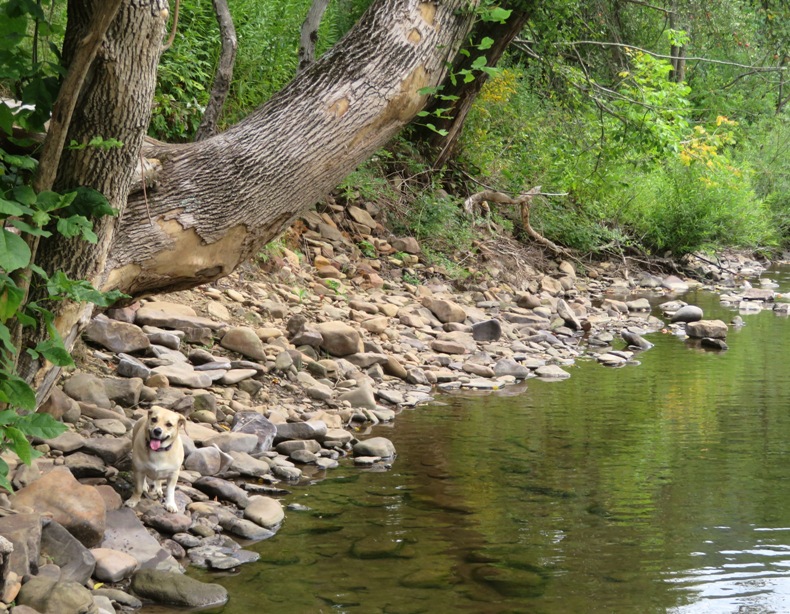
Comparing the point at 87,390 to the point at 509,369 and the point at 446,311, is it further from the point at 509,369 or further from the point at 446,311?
the point at 446,311

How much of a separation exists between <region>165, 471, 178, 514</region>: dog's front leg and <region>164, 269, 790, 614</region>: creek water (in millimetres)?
500

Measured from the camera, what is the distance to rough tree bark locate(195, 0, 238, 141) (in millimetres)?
7910

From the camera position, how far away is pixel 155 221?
4.96 metres

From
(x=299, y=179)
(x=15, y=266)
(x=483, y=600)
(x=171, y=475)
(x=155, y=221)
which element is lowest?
(x=483, y=600)

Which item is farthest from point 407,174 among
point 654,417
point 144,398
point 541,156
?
point 144,398

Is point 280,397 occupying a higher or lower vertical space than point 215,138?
lower

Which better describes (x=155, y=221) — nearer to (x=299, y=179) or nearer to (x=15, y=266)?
(x=299, y=179)

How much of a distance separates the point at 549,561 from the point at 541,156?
9.61m

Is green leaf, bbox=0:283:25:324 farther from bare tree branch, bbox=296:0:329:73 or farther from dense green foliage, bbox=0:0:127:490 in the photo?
bare tree branch, bbox=296:0:329:73

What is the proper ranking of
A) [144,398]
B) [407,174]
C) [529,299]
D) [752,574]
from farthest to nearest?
[407,174]
[529,299]
[144,398]
[752,574]

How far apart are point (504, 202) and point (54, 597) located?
10871 mm

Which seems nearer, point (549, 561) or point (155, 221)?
point (549, 561)

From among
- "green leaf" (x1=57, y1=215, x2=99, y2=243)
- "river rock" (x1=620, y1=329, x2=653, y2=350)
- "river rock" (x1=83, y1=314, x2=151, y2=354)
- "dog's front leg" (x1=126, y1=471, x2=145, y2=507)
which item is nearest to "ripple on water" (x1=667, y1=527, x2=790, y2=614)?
"dog's front leg" (x1=126, y1=471, x2=145, y2=507)

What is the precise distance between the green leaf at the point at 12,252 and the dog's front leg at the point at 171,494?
5.44ft
